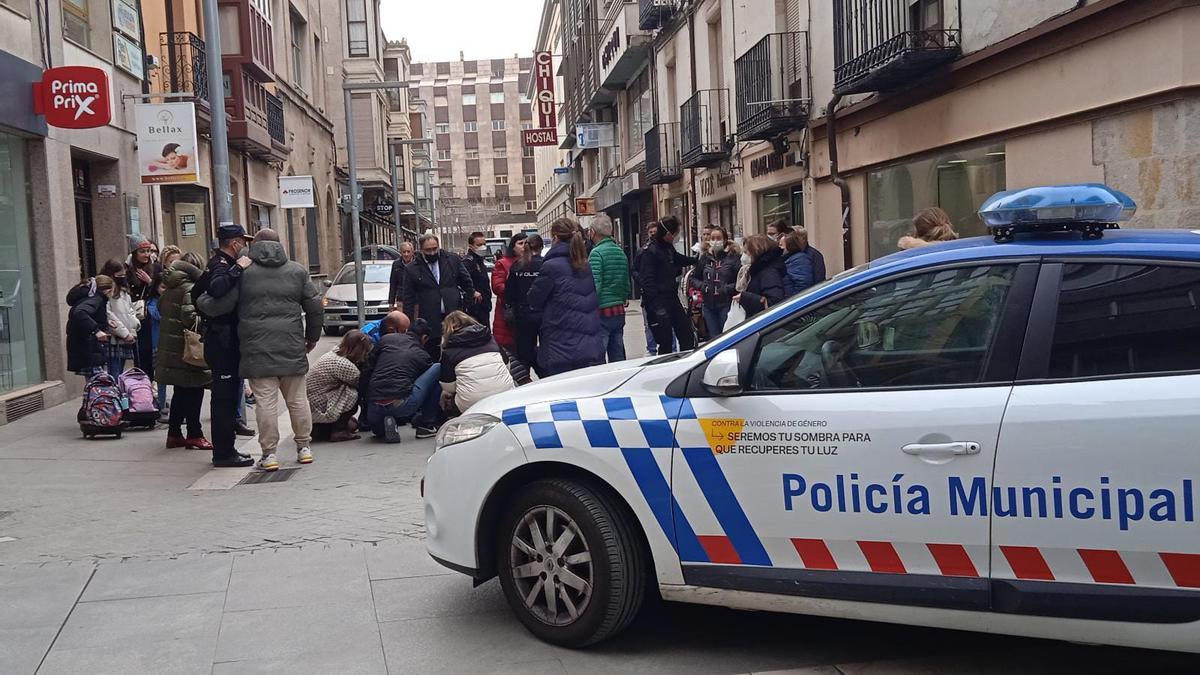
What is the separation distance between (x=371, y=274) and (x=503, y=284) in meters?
11.9

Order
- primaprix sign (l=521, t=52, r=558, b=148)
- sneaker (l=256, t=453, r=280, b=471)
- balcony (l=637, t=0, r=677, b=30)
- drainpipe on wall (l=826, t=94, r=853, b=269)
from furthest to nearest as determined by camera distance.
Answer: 1. primaprix sign (l=521, t=52, r=558, b=148)
2. balcony (l=637, t=0, r=677, b=30)
3. drainpipe on wall (l=826, t=94, r=853, b=269)
4. sneaker (l=256, t=453, r=280, b=471)

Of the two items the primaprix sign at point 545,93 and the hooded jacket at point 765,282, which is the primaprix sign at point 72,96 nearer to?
the hooded jacket at point 765,282

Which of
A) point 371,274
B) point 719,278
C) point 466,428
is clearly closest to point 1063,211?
point 466,428

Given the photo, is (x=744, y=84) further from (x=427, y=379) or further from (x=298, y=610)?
(x=298, y=610)

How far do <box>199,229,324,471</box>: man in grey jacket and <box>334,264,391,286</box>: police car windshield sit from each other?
48.5ft

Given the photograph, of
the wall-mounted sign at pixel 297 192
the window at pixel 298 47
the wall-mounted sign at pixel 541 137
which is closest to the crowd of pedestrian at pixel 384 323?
the wall-mounted sign at pixel 297 192

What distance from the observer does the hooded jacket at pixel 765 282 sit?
36.9 feet

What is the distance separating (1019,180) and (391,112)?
168 feet

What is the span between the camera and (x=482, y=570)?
4.55 metres

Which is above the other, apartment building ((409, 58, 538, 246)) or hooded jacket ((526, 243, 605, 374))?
apartment building ((409, 58, 538, 246))

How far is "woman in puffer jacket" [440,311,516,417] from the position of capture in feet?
29.6

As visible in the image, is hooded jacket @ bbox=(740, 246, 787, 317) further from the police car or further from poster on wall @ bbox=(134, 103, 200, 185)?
poster on wall @ bbox=(134, 103, 200, 185)

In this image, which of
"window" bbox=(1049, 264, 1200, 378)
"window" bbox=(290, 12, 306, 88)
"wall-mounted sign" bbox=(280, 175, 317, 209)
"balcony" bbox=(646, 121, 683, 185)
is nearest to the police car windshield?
"wall-mounted sign" bbox=(280, 175, 317, 209)

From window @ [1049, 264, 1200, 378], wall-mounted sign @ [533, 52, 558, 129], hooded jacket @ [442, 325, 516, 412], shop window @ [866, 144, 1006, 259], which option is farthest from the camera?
wall-mounted sign @ [533, 52, 558, 129]
